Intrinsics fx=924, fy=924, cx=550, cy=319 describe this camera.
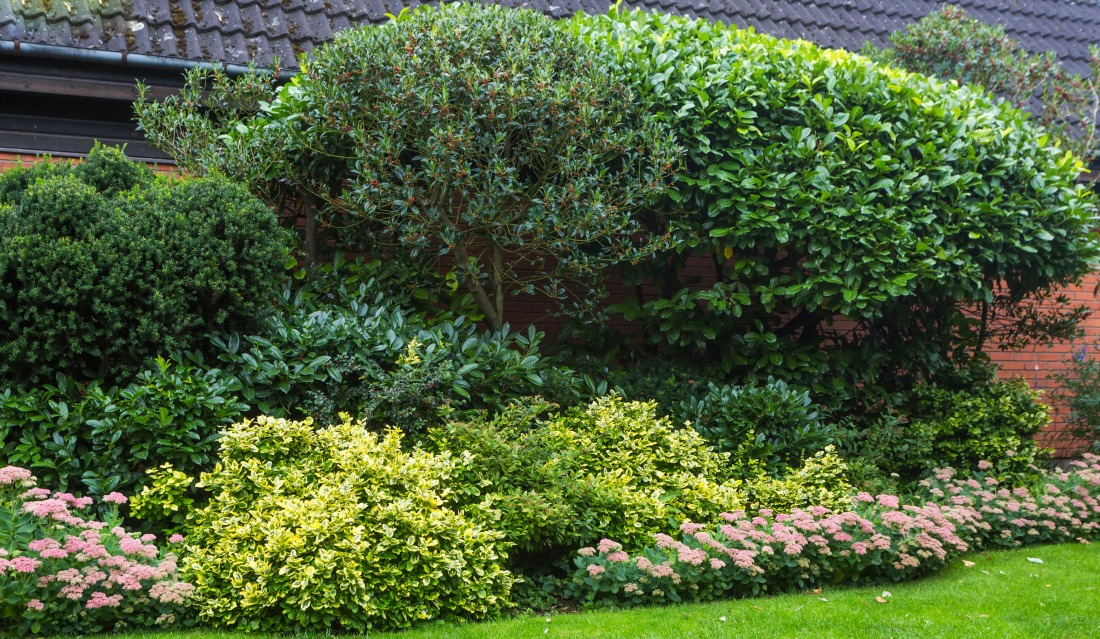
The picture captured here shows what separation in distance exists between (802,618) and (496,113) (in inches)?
149

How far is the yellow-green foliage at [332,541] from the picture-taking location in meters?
4.32

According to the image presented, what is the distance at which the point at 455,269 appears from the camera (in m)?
7.20

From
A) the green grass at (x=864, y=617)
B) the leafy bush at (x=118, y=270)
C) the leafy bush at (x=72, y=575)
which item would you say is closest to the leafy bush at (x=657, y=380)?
the green grass at (x=864, y=617)

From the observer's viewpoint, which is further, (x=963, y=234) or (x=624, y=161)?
(x=963, y=234)

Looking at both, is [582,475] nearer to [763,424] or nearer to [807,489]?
[807,489]

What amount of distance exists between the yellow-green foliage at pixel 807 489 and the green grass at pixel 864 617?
74cm

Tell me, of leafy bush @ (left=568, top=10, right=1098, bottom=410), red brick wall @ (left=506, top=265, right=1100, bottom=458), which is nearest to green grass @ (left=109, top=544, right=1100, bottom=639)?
leafy bush @ (left=568, top=10, right=1098, bottom=410)

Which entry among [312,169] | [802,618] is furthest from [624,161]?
[802,618]

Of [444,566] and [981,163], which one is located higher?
[981,163]

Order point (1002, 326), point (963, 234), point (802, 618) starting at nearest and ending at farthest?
point (802, 618) < point (963, 234) < point (1002, 326)

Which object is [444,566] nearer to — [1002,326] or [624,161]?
[624,161]

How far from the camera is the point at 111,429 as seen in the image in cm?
509

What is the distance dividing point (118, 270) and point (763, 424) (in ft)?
14.6

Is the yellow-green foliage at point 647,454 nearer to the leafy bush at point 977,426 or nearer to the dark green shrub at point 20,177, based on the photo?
the leafy bush at point 977,426
